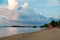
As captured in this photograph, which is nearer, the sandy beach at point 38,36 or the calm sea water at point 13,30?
the sandy beach at point 38,36

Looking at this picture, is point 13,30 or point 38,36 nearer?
point 38,36

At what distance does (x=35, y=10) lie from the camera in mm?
5062

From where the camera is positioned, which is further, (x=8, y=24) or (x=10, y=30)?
(x=10, y=30)

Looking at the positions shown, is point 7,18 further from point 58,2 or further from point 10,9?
point 58,2

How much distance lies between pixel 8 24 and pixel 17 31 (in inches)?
A: 21.4

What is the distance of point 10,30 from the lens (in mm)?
5500

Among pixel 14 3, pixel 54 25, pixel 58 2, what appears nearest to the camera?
pixel 14 3

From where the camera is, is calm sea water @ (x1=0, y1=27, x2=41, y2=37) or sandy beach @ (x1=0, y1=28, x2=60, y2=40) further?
calm sea water @ (x1=0, y1=27, x2=41, y2=37)

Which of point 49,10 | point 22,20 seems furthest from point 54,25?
point 22,20

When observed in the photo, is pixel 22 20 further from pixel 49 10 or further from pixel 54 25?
pixel 54 25

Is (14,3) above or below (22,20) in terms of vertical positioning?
above

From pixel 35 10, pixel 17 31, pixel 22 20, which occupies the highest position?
pixel 35 10

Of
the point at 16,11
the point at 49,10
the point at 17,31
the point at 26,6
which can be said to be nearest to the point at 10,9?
the point at 16,11

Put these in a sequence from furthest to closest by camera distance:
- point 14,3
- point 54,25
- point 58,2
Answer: point 54,25
point 58,2
point 14,3
